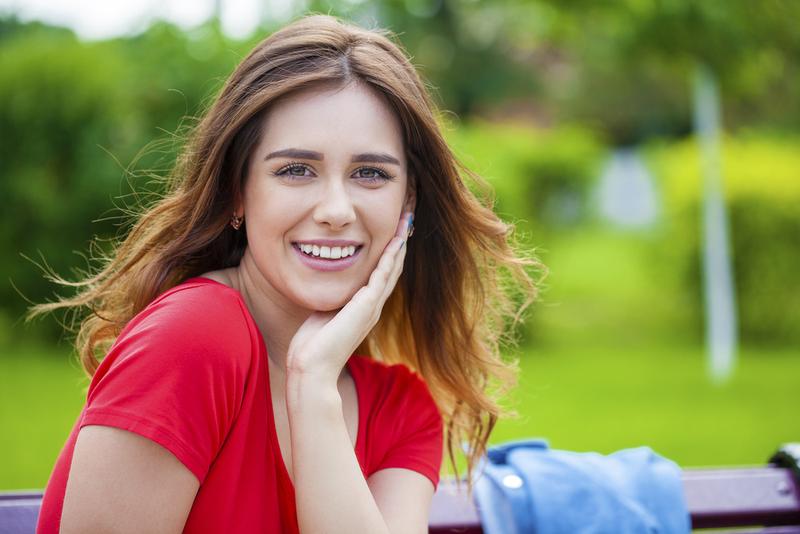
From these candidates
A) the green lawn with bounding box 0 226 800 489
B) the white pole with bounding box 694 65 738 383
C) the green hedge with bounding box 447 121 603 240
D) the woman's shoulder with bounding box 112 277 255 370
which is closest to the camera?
the woman's shoulder with bounding box 112 277 255 370

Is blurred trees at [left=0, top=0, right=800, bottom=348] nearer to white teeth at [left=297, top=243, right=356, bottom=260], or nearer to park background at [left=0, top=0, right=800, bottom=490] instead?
park background at [left=0, top=0, right=800, bottom=490]

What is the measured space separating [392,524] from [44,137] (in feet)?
27.1

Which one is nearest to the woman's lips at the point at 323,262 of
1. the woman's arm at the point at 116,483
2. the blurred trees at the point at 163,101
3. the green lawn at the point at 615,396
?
the woman's arm at the point at 116,483

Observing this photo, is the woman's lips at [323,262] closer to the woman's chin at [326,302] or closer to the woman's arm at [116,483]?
the woman's chin at [326,302]

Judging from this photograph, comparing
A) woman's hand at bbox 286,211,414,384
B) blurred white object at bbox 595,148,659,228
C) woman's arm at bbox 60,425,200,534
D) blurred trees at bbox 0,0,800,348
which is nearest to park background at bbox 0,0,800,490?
blurred trees at bbox 0,0,800,348

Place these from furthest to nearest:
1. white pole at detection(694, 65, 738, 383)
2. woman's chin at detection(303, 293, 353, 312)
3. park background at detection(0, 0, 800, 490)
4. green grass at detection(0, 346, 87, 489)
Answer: white pole at detection(694, 65, 738, 383) → park background at detection(0, 0, 800, 490) → green grass at detection(0, 346, 87, 489) → woman's chin at detection(303, 293, 353, 312)

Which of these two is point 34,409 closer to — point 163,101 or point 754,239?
point 163,101

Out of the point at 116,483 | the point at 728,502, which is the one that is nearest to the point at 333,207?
the point at 116,483

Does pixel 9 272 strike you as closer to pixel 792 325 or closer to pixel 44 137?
pixel 44 137

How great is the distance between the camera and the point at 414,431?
234 cm

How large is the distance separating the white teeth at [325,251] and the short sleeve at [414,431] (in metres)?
0.44

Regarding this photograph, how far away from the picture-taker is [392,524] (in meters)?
2.11

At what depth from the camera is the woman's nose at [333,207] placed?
2072 mm

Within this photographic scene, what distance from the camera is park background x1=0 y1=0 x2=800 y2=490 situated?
22.7ft
